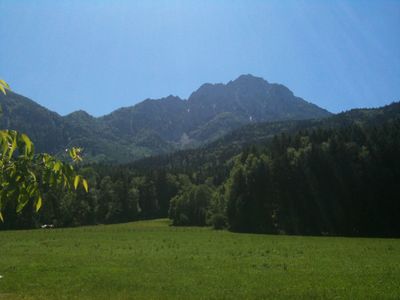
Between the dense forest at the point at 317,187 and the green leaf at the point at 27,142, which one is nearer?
the green leaf at the point at 27,142

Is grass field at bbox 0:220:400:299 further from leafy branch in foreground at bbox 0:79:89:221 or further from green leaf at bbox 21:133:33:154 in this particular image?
green leaf at bbox 21:133:33:154

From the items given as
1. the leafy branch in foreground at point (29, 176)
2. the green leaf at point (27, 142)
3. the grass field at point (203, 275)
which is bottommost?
the grass field at point (203, 275)

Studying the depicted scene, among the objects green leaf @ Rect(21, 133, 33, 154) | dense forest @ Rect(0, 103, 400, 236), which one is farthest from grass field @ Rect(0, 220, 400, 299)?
dense forest @ Rect(0, 103, 400, 236)

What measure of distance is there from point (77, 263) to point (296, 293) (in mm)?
20912

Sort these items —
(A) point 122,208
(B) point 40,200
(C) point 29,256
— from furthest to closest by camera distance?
(A) point 122,208 < (C) point 29,256 < (B) point 40,200

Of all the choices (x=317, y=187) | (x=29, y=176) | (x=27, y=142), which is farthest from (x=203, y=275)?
(x=317, y=187)

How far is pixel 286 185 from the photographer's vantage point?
3610 inches

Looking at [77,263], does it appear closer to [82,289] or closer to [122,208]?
[82,289]

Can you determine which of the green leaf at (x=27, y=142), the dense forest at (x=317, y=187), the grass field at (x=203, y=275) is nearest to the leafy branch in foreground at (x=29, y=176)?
the green leaf at (x=27, y=142)

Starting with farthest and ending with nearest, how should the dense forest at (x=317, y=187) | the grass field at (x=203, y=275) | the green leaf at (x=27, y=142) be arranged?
the dense forest at (x=317, y=187)
the grass field at (x=203, y=275)
the green leaf at (x=27, y=142)

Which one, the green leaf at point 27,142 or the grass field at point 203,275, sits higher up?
the green leaf at point 27,142

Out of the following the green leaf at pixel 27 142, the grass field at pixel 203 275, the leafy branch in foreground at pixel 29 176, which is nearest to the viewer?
the green leaf at pixel 27 142

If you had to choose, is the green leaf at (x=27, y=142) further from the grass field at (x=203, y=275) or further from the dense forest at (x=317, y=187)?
the dense forest at (x=317, y=187)

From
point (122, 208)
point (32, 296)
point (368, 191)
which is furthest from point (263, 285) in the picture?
point (122, 208)
